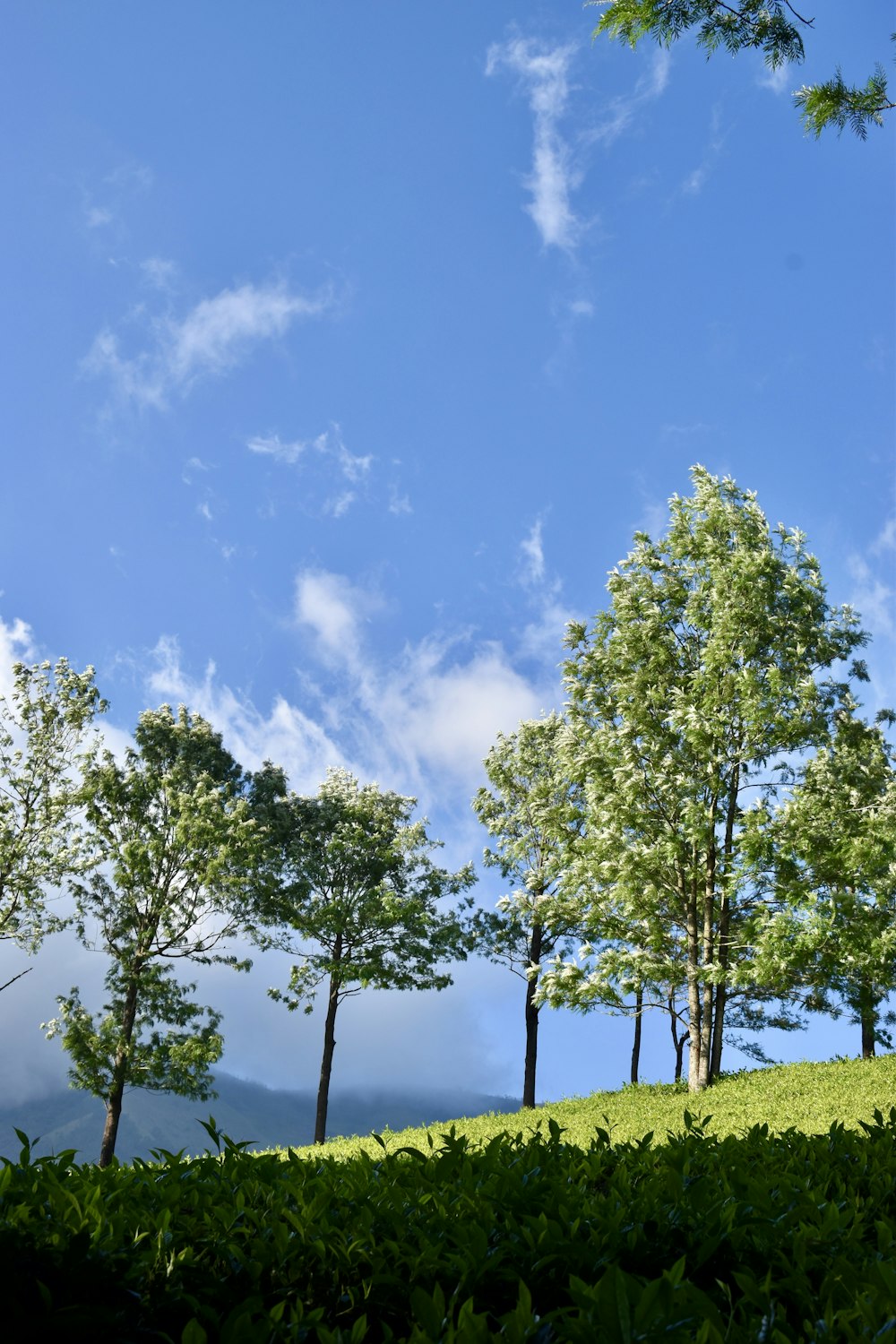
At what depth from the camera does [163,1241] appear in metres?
3.21

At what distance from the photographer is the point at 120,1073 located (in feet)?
80.7

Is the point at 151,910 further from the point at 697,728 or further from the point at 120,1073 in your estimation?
the point at 697,728

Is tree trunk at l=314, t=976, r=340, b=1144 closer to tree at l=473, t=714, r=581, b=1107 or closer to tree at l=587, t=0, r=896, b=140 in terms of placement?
tree at l=473, t=714, r=581, b=1107

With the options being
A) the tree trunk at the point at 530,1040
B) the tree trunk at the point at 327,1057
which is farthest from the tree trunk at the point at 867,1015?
the tree trunk at the point at 327,1057

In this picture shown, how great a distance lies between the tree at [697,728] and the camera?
18.3 m

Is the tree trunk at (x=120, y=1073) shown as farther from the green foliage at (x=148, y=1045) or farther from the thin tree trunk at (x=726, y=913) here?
the thin tree trunk at (x=726, y=913)

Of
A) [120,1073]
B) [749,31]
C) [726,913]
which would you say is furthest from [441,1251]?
[120,1073]

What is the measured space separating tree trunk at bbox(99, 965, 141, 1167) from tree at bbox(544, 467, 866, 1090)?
13.5 m

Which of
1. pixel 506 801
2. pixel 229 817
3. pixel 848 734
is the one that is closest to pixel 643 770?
pixel 848 734

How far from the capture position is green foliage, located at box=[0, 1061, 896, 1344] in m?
2.46

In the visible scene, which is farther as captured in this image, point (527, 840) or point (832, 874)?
point (527, 840)

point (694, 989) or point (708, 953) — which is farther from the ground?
point (708, 953)

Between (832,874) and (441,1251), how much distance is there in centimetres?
1690

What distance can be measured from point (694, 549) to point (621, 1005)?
34.9 ft
